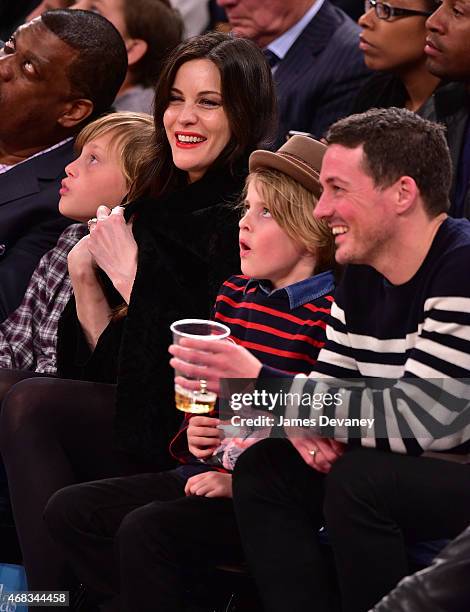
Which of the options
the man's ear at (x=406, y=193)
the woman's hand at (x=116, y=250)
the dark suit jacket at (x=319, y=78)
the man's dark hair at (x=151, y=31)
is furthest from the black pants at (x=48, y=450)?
the man's dark hair at (x=151, y=31)

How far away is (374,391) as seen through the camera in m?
2.34

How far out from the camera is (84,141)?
3648 mm

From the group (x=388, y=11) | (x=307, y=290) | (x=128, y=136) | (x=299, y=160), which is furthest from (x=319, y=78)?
(x=307, y=290)

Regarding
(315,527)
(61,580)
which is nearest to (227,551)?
(315,527)

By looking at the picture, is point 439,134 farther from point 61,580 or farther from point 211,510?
point 61,580

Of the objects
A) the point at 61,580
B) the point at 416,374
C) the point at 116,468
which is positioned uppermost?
the point at 416,374

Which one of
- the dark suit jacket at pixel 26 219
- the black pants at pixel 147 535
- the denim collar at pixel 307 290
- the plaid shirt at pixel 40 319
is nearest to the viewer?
the black pants at pixel 147 535

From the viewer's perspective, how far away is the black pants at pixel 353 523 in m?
2.24

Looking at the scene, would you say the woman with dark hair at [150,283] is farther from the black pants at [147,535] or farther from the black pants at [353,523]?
the black pants at [353,523]

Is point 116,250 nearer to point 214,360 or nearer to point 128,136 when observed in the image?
point 128,136

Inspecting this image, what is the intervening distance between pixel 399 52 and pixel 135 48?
1333 millimetres

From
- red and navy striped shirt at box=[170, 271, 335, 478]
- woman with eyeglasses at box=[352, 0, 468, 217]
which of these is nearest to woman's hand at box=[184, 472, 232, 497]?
red and navy striped shirt at box=[170, 271, 335, 478]

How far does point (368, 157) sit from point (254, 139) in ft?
2.69

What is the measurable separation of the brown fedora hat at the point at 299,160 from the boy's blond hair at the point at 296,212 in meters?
0.02
